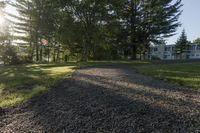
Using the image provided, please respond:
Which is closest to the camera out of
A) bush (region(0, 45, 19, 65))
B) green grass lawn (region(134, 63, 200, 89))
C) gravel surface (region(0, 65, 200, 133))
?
gravel surface (region(0, 65, 200, 133))

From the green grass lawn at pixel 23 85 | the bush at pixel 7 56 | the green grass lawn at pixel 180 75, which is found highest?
the bush at pixel 7 56

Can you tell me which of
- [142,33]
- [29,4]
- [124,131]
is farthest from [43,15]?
[124,131]

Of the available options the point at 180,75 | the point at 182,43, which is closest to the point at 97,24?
A: the point at 180,75

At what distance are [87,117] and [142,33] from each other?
1099 inches

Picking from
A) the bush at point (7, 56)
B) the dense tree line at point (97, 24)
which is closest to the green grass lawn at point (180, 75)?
the dense tree line at point (97, 24)

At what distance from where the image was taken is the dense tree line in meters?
24.3

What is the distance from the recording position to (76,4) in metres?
23.3

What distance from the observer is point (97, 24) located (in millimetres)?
25438

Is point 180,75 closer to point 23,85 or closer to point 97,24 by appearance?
point 23,85

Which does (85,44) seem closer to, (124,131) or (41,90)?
(41,90)

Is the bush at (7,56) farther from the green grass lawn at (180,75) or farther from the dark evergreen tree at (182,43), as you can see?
the dark evergreen tree at (182,43)

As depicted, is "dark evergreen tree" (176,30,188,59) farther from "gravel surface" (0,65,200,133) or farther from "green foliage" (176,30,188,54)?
"gravel surface" (0,65,200,133)

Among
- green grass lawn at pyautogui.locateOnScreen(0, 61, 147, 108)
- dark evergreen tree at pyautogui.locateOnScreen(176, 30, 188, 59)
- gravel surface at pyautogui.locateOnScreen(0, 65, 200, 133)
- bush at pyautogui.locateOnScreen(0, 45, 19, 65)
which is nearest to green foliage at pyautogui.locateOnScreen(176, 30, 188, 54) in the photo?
dark evergreen tree at pyautogui.locateOnScreen(176, 30, 188, 59)

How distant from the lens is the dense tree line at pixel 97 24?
2428 cm
